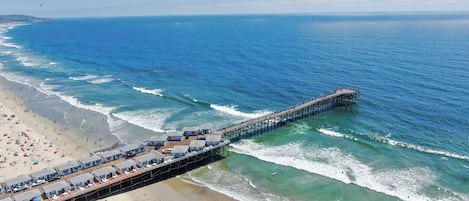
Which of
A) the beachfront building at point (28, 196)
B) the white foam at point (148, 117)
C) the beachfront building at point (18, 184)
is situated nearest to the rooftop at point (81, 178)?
the beachfront building at point (28, 196)

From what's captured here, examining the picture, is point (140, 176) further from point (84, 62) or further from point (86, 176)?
point (84, 62)

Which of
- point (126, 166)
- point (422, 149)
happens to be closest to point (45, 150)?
point (126, 166)

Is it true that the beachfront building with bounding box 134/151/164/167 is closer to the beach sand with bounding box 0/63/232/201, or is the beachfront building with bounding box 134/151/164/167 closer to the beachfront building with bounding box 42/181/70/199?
the beach sand with bounding box 0/63/232/201

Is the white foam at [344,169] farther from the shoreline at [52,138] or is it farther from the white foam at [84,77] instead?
the white foam at [84,77]

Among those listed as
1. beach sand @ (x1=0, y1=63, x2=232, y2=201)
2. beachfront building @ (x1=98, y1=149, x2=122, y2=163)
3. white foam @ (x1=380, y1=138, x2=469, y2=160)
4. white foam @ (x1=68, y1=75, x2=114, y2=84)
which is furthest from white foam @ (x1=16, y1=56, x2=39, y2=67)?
white foam @ (x1=380, y1=138, x2=469, y2=160)

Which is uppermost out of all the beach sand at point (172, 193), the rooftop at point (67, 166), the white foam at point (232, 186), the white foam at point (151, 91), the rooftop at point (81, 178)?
the white foam at point (151, 91)

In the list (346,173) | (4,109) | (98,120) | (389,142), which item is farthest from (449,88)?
(4,109)
